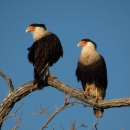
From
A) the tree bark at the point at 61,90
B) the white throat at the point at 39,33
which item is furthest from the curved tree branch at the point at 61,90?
the white throat at the point at 39,33

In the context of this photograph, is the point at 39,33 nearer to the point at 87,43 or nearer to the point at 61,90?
the point at 87,43

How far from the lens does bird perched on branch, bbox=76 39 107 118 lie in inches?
250

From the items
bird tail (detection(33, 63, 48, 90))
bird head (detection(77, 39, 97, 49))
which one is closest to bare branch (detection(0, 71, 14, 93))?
bird tail (detection(33, 63, 48, 90))

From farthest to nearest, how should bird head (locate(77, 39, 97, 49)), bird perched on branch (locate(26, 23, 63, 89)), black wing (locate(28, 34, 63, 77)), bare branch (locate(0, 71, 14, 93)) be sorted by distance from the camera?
bird head (locate(77, 39, 97, 49)) < black wing (locate(28, 34, 63, 77)) < bird perched on branch (locate(26, 23, 63, 89)) < bare branch (locate(0, 71, 14, 93))

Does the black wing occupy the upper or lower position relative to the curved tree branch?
upper

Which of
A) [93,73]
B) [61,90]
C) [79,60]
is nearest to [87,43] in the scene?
[79,60]

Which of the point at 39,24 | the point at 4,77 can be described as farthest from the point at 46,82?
the point at 39,24

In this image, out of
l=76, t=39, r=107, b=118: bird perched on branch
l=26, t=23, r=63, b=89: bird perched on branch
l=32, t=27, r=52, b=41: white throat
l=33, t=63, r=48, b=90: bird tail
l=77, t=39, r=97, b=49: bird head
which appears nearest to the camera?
l=33, t=63, r=48, b=90: bird tail

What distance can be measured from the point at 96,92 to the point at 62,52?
100 cm

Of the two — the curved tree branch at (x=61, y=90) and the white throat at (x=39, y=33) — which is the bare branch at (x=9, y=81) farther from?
the white throat at (x=39, y=33)

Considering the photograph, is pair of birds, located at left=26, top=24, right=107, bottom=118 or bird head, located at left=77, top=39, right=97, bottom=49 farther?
bird head, located at left=77, top=39, right=97, bottom=49

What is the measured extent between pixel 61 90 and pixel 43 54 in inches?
34.3

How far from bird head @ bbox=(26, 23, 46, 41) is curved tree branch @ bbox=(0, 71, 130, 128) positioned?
1.55 metres

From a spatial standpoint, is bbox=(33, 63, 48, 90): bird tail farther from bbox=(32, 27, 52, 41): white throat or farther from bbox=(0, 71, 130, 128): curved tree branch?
bbox=(32, 27, 52, 41): white throat
